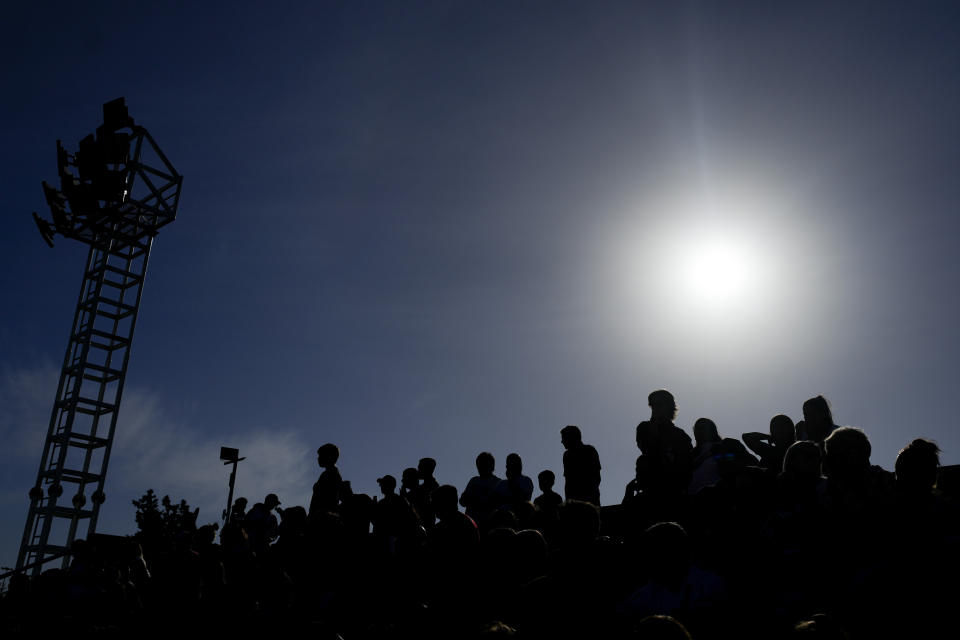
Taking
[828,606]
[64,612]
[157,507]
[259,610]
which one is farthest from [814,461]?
[157,507]

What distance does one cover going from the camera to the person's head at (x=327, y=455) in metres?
8.84

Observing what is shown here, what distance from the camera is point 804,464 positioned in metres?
5.07

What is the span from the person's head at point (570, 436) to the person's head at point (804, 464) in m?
2.78

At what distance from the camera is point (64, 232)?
25.8 metres

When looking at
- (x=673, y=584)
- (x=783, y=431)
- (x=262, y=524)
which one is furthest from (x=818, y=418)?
(x=262, y=524)

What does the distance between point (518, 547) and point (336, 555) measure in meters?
3.12

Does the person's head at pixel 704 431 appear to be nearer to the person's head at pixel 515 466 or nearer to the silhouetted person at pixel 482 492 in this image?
the person's head at pixel 515 466

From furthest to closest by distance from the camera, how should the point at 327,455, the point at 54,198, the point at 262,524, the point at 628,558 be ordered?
the point at 54,198 < the point at 262,524 < the point at 327,455 < the point at 628,558

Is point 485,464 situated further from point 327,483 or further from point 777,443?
point 777,443

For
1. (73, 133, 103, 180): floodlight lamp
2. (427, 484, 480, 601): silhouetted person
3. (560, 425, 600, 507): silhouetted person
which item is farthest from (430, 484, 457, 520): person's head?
(73, 133, 103, 180): floodlight lamp

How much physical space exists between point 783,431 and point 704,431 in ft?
3.03

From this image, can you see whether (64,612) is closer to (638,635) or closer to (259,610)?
(259,610)

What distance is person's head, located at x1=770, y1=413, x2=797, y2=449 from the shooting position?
7.02 m

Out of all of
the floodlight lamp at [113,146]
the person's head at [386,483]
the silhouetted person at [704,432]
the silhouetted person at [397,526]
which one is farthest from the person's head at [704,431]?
the floodlight lamp at [113,146]
